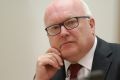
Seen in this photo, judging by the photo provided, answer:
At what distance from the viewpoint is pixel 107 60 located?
1188 mm

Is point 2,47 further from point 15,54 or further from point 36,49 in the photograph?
point 36,49

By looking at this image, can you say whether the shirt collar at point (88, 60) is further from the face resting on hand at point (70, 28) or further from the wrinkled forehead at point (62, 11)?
the wrinkled forehead at point (62, 11)

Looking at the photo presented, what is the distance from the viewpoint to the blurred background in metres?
1.92

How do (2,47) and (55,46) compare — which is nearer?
(55,46)

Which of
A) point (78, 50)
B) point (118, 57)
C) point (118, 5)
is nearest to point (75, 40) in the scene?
point (78, 50)

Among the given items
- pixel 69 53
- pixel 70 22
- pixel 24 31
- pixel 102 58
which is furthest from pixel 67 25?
pixel 24 31

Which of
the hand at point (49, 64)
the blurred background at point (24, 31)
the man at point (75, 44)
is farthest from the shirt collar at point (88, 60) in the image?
the blurred background at point (24, 31)

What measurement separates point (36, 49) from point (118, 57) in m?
0.99

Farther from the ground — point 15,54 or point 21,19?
point 21,19

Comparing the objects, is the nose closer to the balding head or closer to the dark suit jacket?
the balding head

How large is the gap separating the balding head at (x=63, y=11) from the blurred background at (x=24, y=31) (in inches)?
28.5

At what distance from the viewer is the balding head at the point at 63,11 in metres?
1.20

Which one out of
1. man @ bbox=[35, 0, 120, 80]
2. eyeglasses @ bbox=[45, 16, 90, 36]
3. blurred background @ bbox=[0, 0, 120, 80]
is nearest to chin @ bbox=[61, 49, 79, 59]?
man @ bbox=[35, 0, 120, 80]

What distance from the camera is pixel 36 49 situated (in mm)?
2033
